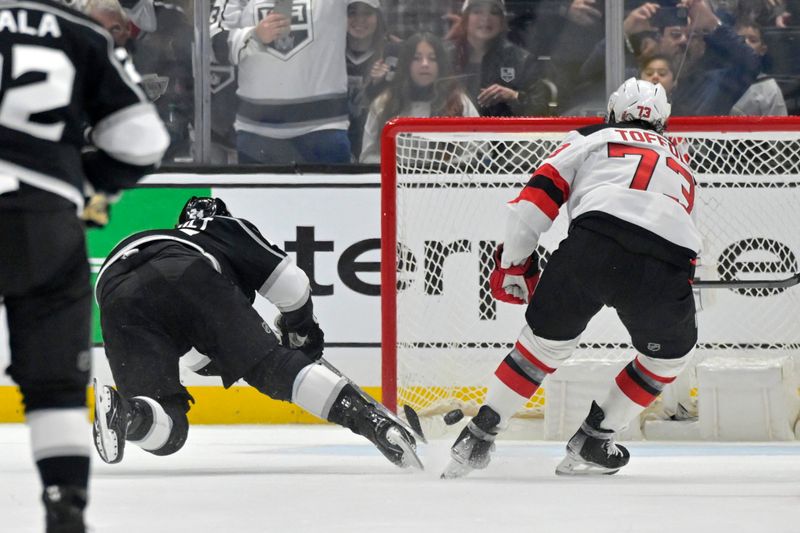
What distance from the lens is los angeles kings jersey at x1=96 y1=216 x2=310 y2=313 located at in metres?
4.16

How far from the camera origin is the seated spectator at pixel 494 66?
5.70 metres

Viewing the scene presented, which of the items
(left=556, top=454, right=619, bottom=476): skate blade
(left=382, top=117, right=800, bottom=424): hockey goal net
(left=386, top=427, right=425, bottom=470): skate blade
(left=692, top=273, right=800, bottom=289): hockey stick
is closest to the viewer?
(left=386, top=427, right=425, bottom=470): skate blade

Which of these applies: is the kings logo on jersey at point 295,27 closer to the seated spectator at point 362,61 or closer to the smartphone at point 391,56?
the seated spectator at point 362,61

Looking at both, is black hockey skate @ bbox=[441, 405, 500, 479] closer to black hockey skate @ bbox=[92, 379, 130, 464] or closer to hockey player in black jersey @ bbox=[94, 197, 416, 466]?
hockey player in black jersey @ bbox=[94, 197, 416, 466]

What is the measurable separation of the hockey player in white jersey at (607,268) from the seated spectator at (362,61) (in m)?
1.83

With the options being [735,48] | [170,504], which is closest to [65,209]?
[170,504]

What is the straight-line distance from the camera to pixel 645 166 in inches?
155

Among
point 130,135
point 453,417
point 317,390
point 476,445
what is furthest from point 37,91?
point 453,417

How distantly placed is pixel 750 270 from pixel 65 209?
11.2 ft

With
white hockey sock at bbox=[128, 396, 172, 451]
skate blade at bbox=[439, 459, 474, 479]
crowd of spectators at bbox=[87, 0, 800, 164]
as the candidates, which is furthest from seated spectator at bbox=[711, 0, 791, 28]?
white hockey sock at bbox=[128, 396, 172, 451]

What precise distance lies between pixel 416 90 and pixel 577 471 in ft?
6.90

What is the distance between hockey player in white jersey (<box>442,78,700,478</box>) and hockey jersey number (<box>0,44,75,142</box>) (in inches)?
70.6

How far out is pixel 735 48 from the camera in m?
5.67

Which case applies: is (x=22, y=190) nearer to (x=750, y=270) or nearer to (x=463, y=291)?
(x=463, y=291)
